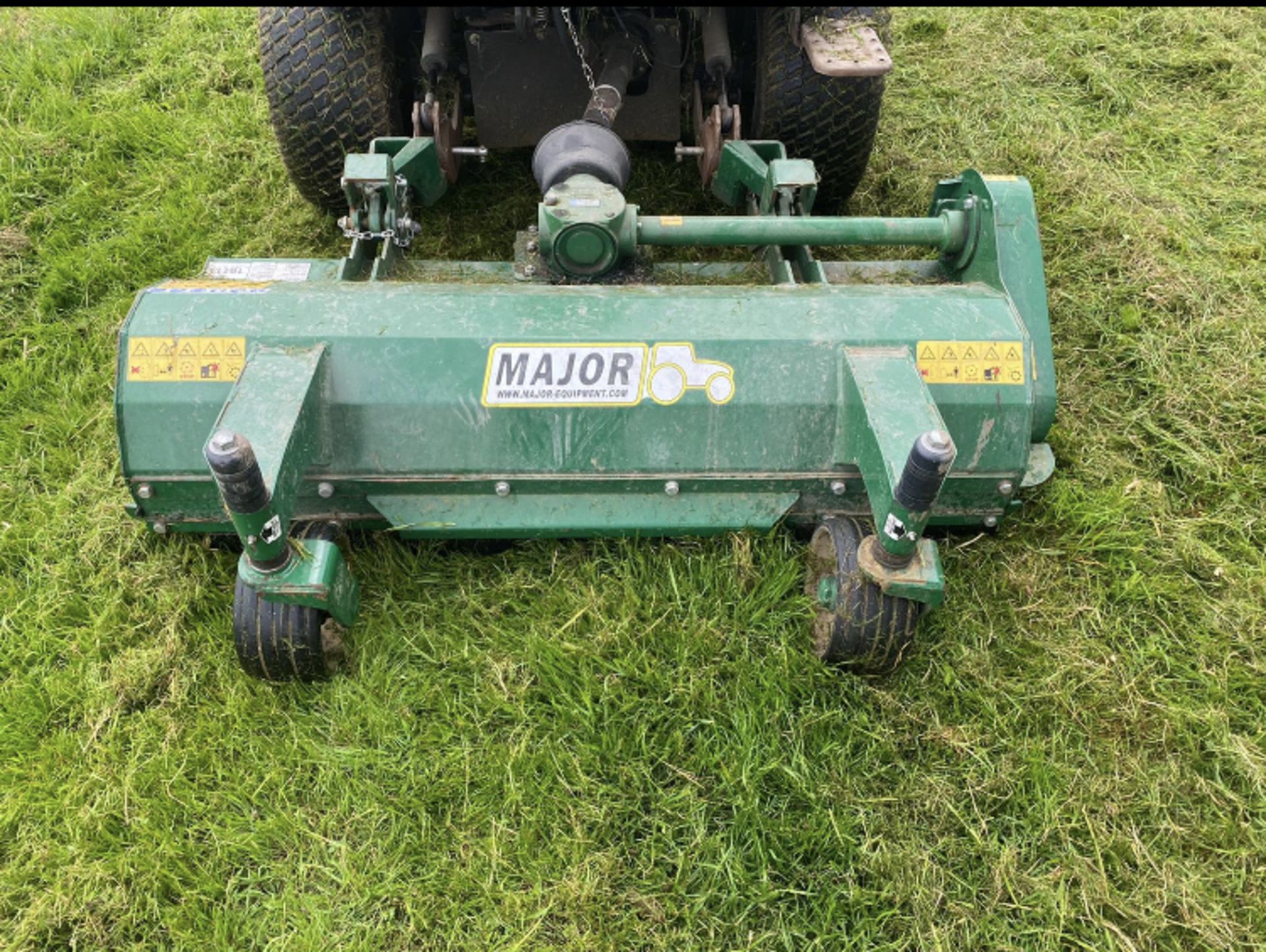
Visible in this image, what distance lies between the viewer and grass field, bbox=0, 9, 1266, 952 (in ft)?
6.96

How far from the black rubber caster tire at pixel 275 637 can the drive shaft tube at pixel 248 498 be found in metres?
0.14

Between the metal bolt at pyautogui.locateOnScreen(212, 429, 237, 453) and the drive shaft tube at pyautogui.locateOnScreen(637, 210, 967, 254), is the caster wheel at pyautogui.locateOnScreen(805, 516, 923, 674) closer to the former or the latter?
the drive shaft tube at pyautogui.locateOnScreen(637, 210, 967, 254)

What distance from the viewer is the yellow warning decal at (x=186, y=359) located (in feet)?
7.92

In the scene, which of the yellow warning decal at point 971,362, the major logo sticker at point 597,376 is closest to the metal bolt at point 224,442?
the major logo sticker at point 597,376

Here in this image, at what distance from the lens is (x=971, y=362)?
248 cm

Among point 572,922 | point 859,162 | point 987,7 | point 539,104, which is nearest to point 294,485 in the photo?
point 572,922

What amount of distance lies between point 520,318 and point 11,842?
1.61 m

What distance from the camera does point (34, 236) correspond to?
3.92 m

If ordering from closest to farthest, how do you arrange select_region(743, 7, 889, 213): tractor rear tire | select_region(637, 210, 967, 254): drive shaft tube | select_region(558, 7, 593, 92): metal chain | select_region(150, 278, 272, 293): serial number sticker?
select_region(150, 278, 272, 293): serial number sticker
select_region(637, 210, 967, 254): drive shaft tube
select_region(558, 7, 593, 92): metal chain
select_region(743, 7, 889, 213): tractor rear tire

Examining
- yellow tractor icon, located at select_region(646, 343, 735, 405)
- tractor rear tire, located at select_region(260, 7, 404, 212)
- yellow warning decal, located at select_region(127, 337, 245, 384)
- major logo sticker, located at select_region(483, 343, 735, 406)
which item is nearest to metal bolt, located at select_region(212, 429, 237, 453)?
yellow warning decal, located at select_region(127, 337, 245, 384)

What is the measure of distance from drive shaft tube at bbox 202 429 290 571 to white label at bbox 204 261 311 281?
89 centimetres

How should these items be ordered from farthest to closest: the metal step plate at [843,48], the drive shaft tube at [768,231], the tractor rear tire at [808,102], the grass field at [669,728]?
the tractor rear tire at [808,102] → the metal step plate at [843,48] → the drive shaft tube at [768,231] → the grass field at [669,728]

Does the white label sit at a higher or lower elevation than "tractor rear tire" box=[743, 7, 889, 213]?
lower

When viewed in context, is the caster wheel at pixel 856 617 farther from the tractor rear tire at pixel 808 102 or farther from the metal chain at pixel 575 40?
the metal chain at pixel 575 40
